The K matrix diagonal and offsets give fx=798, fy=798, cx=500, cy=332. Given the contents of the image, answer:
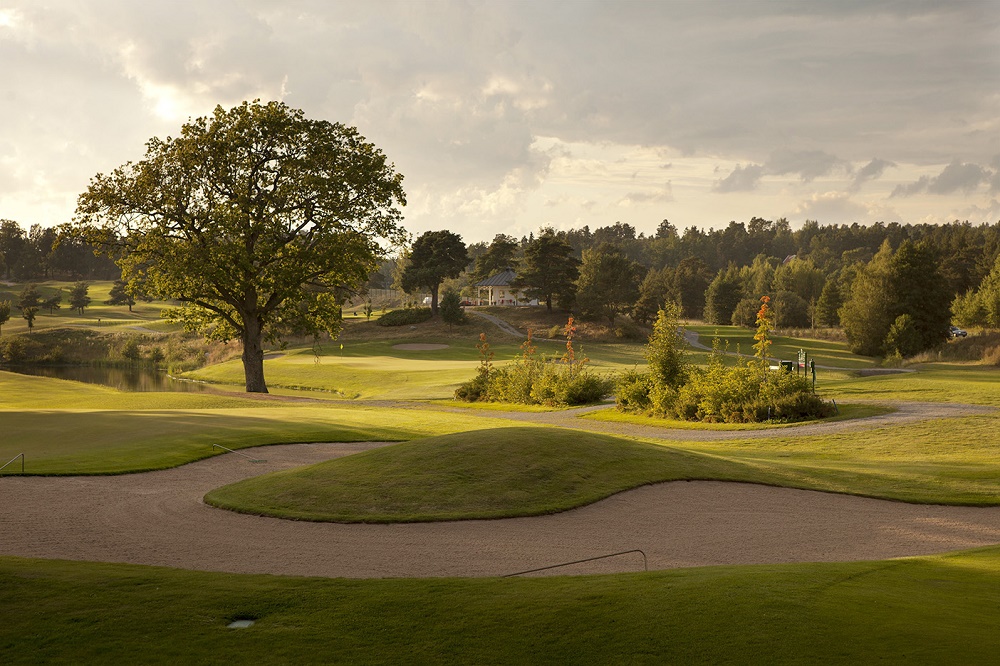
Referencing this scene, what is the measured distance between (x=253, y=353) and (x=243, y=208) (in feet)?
26.8

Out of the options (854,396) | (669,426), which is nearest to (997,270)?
(854,396)

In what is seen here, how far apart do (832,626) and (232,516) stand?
10057mm

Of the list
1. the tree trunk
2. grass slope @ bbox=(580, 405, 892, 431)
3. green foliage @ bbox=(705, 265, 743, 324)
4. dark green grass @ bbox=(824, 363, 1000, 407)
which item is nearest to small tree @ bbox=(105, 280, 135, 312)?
green foliage @ bbox=(705, 265, 743, 324)

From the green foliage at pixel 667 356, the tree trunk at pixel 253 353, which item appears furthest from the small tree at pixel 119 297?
the green foliage at pixel 667 356

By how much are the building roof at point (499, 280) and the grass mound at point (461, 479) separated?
328 feet

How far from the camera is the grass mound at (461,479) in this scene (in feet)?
45.6

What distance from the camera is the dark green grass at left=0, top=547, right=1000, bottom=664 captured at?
634cm

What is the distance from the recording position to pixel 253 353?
4150 cm

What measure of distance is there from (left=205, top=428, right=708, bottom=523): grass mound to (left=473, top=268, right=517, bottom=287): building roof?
99831mm

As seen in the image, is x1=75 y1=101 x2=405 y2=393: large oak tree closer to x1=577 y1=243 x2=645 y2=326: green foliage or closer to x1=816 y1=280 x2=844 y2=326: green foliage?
x1=577 y1=243 x2=645 y2=326: green foliage

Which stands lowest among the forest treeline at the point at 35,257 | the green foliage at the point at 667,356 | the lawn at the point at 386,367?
the lawn at the point at 386,367

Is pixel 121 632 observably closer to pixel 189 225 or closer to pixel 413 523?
pixel 413 523

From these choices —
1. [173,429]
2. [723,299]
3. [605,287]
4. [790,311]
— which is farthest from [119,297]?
[173,429]

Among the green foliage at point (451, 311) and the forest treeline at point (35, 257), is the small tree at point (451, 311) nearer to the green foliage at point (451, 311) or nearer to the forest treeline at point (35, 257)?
the green foliage at point (451, 311)
